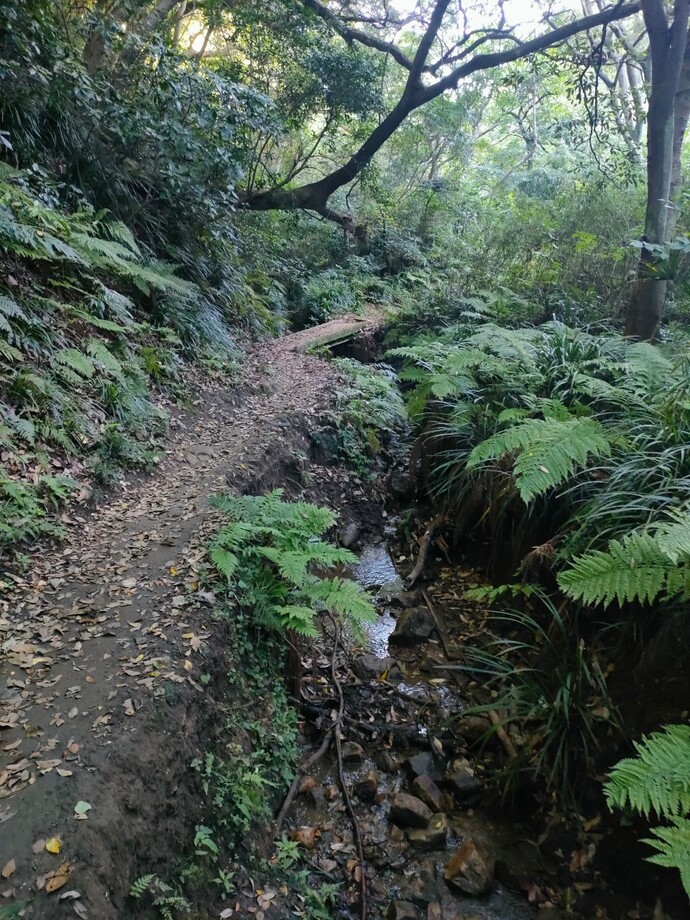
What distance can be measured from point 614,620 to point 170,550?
2.92 metres

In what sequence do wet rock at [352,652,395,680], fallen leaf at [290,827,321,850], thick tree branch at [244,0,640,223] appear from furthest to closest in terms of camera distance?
thick tree branch at [244,0,640,223] → wet rock at [352,652,395,680] → fallen leaf at [290,827,321,850]

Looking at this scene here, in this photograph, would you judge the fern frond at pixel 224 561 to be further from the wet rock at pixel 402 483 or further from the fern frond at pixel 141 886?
the wet rock at pixel 402 483

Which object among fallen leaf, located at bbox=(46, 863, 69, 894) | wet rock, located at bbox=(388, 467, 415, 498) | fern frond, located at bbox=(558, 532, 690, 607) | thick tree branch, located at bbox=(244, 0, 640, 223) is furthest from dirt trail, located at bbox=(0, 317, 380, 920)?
thick tree branch, located at bbox=(244, 0, 640, 223)

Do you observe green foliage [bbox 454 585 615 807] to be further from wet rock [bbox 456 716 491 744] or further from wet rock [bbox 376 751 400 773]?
wet rock [bbox 376 751 400 773]

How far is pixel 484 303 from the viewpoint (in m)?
8.38

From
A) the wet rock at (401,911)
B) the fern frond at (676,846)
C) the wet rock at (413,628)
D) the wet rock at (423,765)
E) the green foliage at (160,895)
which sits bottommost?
the wet rock at (401,911)

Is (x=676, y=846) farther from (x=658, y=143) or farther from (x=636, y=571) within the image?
(x=658, y=143)

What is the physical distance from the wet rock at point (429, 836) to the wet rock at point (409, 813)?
32mm

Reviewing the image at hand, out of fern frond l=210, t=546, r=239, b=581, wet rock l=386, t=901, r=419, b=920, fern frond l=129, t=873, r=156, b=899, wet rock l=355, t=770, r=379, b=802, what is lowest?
wet rock l=386, t=901, r=419, b=920

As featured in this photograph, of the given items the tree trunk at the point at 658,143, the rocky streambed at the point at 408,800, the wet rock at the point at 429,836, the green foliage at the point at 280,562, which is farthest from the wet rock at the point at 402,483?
the wet rock at the point at 429,836

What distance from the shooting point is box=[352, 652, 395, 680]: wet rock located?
4.38 meters

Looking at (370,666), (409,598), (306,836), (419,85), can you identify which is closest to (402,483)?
(409,598)

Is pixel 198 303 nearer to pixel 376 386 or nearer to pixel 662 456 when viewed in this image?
pixel 376 386

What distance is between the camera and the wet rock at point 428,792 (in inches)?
134
